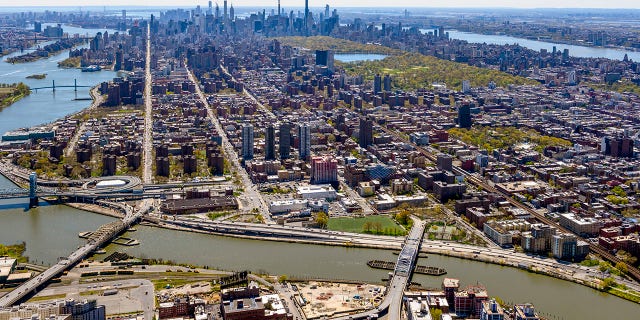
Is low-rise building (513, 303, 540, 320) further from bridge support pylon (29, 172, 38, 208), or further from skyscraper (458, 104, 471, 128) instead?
skyscraper (458, 104, 471, 128)

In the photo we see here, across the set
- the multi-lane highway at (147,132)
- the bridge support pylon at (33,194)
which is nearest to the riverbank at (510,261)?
the bridge support pylon at (33,194)

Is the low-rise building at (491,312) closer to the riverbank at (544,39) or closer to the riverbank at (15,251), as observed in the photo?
the riverbank at (15,251)

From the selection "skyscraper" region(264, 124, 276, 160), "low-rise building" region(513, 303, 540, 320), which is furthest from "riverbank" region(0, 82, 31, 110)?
"low-rise building" region(513, 303, 540, 320)

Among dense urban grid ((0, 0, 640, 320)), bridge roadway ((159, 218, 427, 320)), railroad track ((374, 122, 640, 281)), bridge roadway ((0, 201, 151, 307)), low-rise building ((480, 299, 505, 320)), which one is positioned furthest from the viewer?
railroad track ((374, 122, 640, 281))

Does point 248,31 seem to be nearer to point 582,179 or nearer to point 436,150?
point 436,150

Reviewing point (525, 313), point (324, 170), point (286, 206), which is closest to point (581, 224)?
point (525, 313)

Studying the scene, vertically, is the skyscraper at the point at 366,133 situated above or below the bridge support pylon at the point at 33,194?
above

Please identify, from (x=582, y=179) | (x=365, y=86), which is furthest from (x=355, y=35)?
(x=582, y=179)
